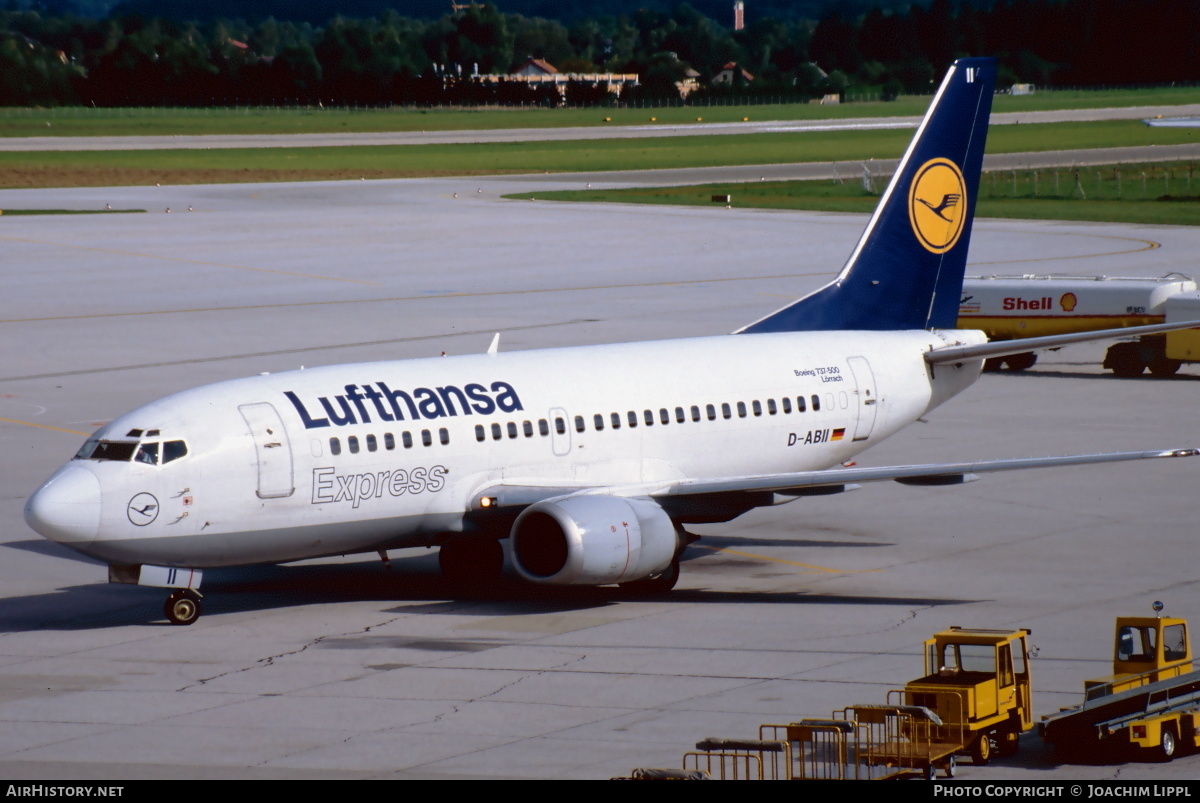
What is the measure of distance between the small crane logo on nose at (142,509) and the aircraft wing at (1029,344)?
15684 mm

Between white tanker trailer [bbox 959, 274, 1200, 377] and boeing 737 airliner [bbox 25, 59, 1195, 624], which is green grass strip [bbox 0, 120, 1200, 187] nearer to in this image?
white tanker trailer [bbox 959, 274, 1200, 377]

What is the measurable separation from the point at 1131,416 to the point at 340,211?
67.6m

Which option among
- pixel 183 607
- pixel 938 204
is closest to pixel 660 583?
pixel 183 607

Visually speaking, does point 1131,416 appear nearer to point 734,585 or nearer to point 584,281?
point 734,585

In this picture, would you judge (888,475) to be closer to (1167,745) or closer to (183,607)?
(1167,745)

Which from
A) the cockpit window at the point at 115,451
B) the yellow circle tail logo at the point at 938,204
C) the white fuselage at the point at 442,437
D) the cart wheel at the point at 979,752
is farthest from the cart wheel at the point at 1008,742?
the yellow circle tail logo at the point at 938,204

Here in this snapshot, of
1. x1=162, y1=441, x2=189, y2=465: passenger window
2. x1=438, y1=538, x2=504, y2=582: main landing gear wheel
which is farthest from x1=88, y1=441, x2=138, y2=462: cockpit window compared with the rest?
x1=438, y1=538, x2=504, y2=582: main landing gear wheel

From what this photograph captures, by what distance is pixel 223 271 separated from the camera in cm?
7944

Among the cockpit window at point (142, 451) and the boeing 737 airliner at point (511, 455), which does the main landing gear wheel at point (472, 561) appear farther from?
the cockpit window at point (142, 451)

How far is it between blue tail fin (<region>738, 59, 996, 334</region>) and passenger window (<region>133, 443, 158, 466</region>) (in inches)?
508

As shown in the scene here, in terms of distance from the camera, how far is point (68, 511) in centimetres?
2550

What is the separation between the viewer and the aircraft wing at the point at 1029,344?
32.0m

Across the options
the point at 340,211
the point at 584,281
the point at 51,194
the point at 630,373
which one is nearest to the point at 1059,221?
the point at 584,281

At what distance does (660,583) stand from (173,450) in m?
8.22
